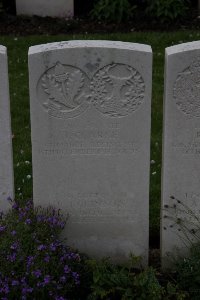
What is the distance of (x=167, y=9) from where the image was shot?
10578mm

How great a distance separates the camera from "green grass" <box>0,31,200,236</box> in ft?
19.6

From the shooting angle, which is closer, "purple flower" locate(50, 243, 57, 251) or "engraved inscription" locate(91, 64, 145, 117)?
"purple flower" locate(50, 243, 57, 251)

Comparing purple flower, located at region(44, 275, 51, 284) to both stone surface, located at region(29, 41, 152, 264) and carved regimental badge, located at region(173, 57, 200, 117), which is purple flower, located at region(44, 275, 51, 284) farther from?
carved regimental badge, located at region(173, 57, 200, 117)

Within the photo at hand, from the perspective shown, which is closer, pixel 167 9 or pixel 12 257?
pixel 12 257

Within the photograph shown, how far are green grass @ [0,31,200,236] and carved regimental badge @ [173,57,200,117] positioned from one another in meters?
1.21

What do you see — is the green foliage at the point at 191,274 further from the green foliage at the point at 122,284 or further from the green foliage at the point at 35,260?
the green foliage at the point at 35,260

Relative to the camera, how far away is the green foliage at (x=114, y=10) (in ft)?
34.8

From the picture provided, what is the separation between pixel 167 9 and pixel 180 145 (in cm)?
623

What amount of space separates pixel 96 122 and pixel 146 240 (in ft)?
3.14

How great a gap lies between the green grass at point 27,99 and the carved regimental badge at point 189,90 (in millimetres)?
1209

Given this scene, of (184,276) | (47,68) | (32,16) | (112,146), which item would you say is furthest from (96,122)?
(32,16)

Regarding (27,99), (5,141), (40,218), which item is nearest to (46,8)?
(27,99)

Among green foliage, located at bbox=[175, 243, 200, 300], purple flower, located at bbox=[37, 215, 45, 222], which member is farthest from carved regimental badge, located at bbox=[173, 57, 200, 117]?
purple flower, located at bbox=[37, 215, 45, 222]

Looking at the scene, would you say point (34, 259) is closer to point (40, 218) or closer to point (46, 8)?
point (40, 218)
